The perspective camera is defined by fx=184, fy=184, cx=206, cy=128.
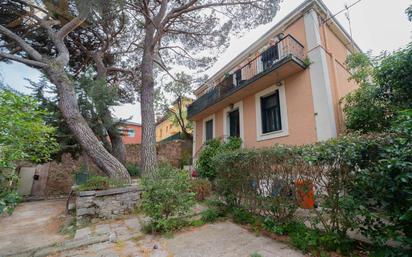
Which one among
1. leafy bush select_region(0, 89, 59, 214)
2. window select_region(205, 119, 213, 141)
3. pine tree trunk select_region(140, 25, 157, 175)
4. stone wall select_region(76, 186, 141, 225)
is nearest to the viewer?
leafy bush select_region(0, 89, 59, 214)

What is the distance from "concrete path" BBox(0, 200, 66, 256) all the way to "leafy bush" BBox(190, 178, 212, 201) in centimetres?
326

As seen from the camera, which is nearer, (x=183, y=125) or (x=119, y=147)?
(x=119, y=147)

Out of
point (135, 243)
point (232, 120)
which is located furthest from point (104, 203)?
point (232, 120)

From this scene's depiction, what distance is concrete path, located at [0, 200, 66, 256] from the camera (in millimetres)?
3408

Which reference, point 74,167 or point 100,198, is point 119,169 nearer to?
point 100,198

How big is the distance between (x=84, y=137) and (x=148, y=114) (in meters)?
2.31

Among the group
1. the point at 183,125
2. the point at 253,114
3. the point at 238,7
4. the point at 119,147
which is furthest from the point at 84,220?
the point at 183,125

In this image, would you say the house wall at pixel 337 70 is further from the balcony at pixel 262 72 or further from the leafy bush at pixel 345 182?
the leafy bush at pixel 345 182

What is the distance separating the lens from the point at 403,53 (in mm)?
4320

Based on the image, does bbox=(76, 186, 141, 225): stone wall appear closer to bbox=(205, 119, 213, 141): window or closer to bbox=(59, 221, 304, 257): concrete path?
bbox=(59, 221, 304, 257): concrete path

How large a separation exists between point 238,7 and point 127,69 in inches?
263

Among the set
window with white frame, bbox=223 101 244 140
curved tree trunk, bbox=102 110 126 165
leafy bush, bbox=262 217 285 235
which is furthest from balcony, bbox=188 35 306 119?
leafy bush, bbox=262 217 285 235

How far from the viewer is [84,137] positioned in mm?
5734

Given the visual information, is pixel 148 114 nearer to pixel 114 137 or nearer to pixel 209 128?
pixel 114 137
